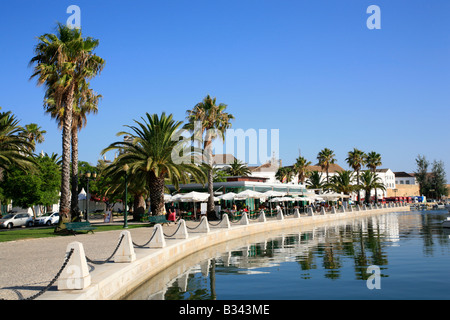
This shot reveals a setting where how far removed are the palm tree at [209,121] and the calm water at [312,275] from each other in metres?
18.2

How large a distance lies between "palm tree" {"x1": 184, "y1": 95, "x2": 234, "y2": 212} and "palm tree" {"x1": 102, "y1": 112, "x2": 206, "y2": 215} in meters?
7.66

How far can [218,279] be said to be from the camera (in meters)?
13.3

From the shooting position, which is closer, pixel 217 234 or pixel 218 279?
pixel 218 279

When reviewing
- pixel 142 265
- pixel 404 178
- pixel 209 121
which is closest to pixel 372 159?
pixel 209 121

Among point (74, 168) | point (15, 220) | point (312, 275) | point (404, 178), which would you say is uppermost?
point (404, 178)

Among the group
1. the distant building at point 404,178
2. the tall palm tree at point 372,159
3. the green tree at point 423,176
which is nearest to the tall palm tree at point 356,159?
the tall palm tree at point 372,159

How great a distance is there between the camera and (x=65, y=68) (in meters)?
23.4

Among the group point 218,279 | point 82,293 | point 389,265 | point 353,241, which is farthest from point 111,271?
point 353,241

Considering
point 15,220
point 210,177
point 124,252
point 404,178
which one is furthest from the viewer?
point 404,178

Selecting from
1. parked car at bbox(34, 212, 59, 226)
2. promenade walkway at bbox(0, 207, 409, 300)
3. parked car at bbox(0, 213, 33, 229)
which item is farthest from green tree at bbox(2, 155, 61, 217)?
promenade walkway at bbox(0, 207, 409, 300)

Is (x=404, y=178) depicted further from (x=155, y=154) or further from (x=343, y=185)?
(x=155, y=154)

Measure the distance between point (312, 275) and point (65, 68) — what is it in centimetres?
1809
